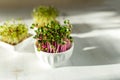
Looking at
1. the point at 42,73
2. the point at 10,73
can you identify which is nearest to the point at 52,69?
the point at 42,73

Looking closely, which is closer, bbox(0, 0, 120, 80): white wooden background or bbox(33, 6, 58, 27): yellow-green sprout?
bbox(0, 0, 120, 80): white wooden background

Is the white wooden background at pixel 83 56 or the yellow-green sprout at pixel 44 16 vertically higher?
the yellow-green sprout at pixel 44 16

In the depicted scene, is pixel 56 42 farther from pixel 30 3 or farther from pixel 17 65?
pixel 30 3

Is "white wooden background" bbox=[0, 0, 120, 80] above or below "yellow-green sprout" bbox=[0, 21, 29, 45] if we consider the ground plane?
below

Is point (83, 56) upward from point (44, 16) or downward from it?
downward

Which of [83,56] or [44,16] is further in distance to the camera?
[44,16]

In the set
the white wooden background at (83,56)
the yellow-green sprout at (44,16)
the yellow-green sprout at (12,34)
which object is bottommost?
the white wooden background at (83,56)

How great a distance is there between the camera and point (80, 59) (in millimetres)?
1116

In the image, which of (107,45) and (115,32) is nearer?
(107,45)

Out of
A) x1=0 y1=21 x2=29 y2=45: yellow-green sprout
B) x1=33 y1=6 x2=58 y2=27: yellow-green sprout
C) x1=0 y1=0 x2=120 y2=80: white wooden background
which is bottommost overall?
x1=0 y1=0 x2=120 y2=80: white wooden background

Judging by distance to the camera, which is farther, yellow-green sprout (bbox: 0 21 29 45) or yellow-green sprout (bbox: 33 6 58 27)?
yellow-green sprout (bbox: 33 6 58 27)

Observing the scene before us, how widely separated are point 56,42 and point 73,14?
1.98 ft

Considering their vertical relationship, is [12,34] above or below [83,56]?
above

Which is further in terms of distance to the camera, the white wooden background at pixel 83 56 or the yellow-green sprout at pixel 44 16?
the yellow-green sprout at pixel 44 16
